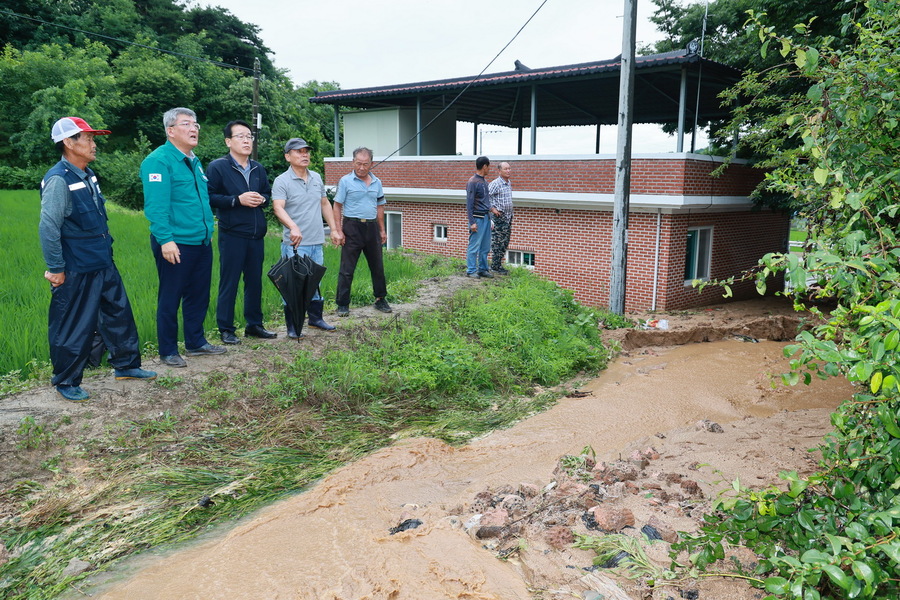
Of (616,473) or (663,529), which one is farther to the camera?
(616,473)

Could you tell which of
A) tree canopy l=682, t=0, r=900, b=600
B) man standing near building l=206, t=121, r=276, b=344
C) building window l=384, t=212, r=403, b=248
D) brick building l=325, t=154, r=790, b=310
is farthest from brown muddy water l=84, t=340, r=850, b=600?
building window l=384, t=212, r=403, b=248

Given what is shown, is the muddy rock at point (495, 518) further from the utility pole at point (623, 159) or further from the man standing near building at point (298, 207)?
the utility pole at point (623, 159)

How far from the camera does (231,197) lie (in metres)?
6.25

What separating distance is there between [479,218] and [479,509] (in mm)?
7057

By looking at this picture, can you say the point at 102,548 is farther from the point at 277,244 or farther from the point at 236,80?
the point at 236,80

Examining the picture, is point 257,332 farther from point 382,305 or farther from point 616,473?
point 616,473

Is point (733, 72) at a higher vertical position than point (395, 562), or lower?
higher

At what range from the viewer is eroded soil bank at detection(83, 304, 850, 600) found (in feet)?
10.3

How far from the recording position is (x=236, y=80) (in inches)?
1471

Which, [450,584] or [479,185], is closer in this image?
[450,584]

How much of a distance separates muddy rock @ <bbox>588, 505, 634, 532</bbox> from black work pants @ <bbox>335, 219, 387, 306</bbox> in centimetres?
510

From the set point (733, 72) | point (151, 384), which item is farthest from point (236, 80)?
point (151, 384)

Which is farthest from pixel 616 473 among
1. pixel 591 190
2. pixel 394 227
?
pixel 394 227

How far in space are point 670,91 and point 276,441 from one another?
1384 centimetres
